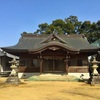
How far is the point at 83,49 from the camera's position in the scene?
90.5 feet

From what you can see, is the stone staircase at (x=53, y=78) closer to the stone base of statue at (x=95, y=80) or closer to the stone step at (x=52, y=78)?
the stone step at (x=52, y=78)

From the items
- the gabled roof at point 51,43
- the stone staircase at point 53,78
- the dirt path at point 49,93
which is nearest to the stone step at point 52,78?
the stone staircase at point 53,78

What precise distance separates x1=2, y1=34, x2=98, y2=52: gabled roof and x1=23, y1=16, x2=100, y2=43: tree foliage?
22.9m

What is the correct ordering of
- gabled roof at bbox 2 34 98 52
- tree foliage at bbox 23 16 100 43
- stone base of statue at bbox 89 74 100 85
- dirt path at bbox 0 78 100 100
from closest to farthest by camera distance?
dirt path at bbox 0 78 100 100 < stone base of statue at bbox 89 74 100 85 < gabled roof at bbox 2 34 98 52 < tree foliage at bbox 23 16 100 43

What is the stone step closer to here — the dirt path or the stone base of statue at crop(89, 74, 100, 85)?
the stone base of statue at crop(89, 74, 100, 85)

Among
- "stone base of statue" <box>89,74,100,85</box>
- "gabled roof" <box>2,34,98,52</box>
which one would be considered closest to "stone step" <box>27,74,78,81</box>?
"gabled roof" <box>2,34,98,52</box>

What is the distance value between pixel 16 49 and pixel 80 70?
8.41m

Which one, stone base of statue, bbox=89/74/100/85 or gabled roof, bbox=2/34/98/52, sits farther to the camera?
gabled roof, bbox=2/34/98/52

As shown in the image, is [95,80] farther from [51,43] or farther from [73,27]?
[73,27]

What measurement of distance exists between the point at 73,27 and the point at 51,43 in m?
34.3

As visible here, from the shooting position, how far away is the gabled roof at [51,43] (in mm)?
26047

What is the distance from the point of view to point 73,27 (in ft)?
195

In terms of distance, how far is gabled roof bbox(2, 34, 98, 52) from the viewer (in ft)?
85.5

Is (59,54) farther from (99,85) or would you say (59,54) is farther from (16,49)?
(99,85)
